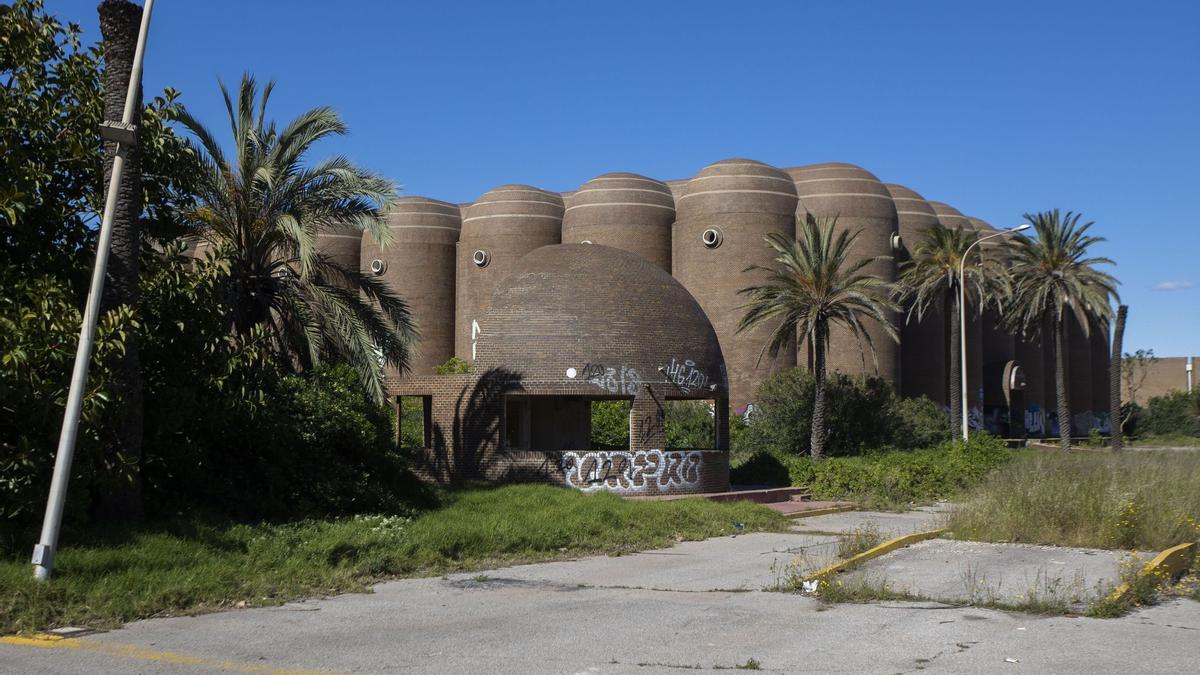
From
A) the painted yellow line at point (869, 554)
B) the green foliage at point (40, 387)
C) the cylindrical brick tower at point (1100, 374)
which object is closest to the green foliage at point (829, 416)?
the painted yellow line at point (869, 554)

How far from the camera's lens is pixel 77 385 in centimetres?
1078

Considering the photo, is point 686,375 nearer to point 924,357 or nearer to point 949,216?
point 924,357

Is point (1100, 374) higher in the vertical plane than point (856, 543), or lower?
higher

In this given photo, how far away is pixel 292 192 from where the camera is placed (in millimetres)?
18328

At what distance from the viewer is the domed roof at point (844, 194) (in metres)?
52.8

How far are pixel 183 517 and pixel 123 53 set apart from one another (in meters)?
6.17

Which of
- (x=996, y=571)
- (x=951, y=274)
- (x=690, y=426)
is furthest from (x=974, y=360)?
(x=996, y=571)

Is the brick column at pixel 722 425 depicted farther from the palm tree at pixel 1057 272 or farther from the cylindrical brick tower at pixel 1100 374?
the cylindrical brick tower at pixel 1100 374

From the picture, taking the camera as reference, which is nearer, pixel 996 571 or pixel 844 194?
pixel 996 571

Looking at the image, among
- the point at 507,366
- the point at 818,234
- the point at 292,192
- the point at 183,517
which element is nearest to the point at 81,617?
the point at 183,517

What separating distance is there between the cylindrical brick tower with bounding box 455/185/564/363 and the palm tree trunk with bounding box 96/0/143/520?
4354 centimetres

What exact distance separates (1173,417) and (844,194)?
38.0m

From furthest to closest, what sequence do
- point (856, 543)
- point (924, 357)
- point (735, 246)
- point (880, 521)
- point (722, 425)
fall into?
1. point (924, 357)
2. point (735, 246)
3. point (722, 425)
4. point (880, 521)
5. point (856, 543)

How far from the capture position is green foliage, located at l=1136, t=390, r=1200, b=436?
7325cm
